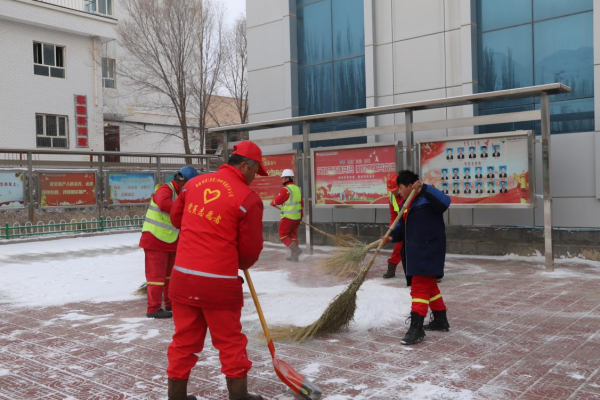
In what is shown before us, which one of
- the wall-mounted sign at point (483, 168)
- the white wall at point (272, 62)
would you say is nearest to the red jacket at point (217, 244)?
the wall-mounted sign at point (483, 168)

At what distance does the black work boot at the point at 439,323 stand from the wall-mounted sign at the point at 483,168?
4.49 meters

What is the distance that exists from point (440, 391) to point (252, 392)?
1.29 metres

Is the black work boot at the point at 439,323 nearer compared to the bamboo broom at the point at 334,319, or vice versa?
the bamboo broom at the point at 334,319

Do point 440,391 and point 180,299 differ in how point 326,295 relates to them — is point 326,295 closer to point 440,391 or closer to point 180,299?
point 440,391

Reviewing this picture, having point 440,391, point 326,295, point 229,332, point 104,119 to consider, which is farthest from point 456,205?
point 104,119

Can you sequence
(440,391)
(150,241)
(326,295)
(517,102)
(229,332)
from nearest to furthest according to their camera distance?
1. (229,332)
2. (440,391)
3. (150,241)
4. (326,295)
5. (517,102)

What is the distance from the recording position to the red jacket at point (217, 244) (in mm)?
3510

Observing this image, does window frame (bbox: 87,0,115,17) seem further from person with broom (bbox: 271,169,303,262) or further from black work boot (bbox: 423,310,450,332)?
black work boot (bbox: 423,310,450,332)

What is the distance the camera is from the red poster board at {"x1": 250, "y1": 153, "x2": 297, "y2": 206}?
41.0ft

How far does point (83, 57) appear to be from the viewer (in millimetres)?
26547

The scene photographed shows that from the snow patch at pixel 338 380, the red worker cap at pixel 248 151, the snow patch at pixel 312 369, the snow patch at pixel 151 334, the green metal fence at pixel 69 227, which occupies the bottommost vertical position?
the snow patch at pixel 312 369

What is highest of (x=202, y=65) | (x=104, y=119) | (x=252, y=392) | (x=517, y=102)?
(x=202, y=65)

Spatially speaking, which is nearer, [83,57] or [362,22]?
[362,22]

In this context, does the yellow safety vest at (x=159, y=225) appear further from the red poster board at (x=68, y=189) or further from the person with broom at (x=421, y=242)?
the red poster board at (x=68, y=189)
